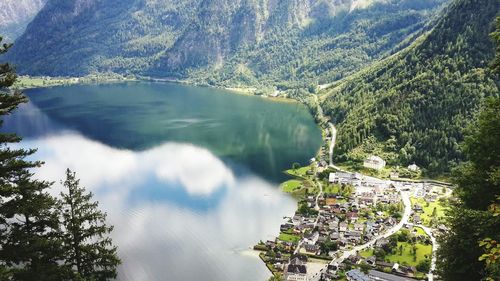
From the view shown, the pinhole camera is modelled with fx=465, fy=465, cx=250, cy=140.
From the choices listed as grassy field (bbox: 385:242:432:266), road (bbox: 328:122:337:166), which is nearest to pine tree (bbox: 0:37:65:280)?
grassy field (bbox: 385:242:432:266)

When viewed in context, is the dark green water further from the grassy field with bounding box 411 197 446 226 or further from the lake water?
the grassy field with bounding box 411 197 446 226

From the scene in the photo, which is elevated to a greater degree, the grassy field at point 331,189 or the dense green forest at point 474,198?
the dense green forest at point 474,198

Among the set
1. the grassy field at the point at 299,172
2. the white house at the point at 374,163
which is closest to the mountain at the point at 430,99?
the white house at the point at 374,163

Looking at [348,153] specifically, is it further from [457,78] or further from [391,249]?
[391,249]

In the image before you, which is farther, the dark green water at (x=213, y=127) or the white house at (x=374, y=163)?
the dark green water at (x=213, y=127)

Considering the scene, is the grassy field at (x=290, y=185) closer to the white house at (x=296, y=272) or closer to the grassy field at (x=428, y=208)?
the grassy field at (x=428, y=208)

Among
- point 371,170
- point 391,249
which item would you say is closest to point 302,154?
point 371,170
